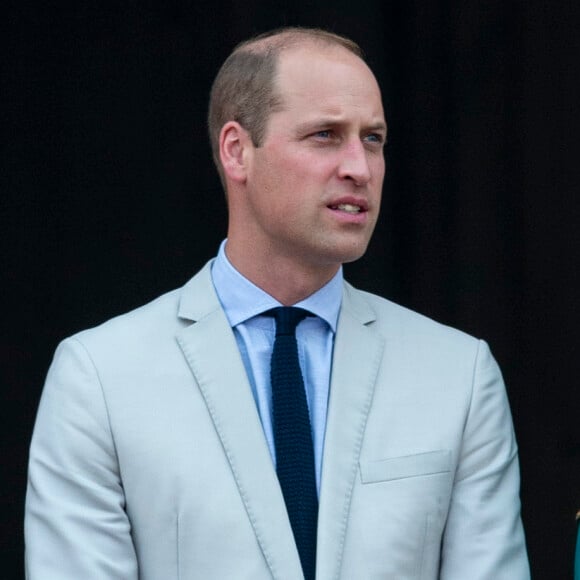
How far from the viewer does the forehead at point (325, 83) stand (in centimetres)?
330

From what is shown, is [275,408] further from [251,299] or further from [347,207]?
[347,207]

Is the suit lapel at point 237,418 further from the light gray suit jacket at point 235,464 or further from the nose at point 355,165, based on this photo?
the nose at point 355,165

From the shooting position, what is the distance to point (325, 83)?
10.9 feet

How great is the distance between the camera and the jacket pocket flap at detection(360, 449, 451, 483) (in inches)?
128

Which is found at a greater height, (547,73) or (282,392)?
(547,73)

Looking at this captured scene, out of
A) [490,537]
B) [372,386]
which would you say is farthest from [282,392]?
[490,537]

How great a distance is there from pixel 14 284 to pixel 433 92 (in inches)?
40.1

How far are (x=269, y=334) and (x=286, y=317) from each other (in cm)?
4

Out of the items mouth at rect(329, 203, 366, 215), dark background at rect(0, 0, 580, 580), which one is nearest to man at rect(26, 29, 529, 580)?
mouth at rect(329, 203, 366, 215)

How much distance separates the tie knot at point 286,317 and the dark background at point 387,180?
0.90m

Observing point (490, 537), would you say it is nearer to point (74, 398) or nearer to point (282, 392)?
point (282, 392)

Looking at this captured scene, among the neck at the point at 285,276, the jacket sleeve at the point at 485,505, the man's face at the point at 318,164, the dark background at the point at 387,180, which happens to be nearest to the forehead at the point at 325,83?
the man's face at the point at 318,164

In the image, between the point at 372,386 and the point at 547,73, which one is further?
the point at 547,73

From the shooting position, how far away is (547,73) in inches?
162
